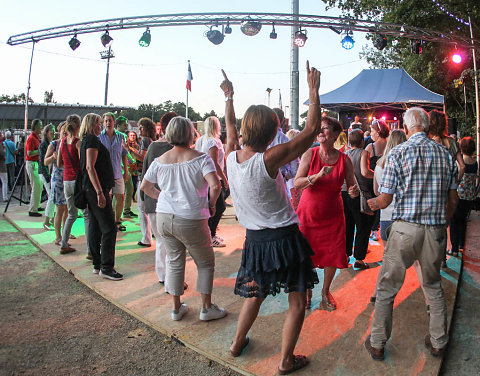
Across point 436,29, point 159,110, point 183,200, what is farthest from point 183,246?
point 159,110

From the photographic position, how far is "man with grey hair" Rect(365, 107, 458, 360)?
8.73ft

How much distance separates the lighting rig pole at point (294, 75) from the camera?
1092cm

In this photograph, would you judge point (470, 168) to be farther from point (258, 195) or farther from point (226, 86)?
point (258, 195)

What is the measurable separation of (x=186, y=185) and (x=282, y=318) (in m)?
1.47

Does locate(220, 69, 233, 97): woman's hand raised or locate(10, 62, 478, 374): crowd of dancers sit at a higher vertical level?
locate(220, 69, 233, 97): woman's hand raised

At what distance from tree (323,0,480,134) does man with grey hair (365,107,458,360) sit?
13.4m

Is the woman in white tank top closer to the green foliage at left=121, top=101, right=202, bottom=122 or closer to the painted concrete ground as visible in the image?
the painted concrete ground

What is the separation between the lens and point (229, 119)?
3164 mm

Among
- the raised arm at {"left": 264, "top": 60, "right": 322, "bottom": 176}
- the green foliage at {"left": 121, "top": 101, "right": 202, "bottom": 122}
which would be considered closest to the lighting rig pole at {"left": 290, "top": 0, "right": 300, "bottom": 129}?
the raised arm at {"left": 264, "top": 60, "right": 322, "bottom": 176}

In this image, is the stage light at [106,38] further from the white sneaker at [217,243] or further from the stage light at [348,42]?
the white sneaker at [217,243]

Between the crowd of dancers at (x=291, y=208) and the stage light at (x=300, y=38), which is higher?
the stage light at (x=300, y=38)

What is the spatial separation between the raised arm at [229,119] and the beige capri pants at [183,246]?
2.27 ft

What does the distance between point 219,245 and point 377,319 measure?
132 inches

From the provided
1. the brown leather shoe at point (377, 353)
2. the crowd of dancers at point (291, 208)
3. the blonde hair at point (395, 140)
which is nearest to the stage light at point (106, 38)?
the crowd of dancers at point (291, 208)
